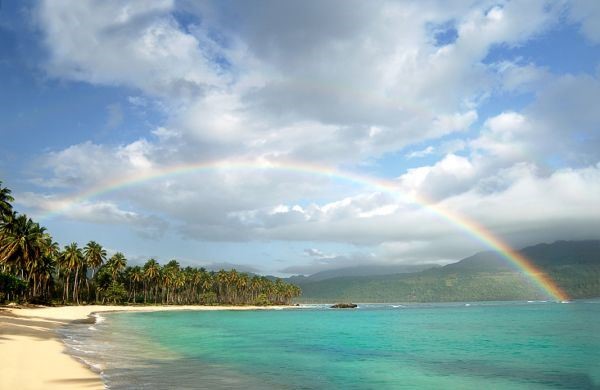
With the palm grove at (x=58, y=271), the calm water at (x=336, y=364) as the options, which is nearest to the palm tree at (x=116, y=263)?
the palm grove at (x=58, y=271)

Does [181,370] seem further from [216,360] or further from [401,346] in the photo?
[401,346]

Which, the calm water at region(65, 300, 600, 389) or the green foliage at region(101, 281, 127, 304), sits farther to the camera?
the green foliage at region(101, 281, 127, 304)

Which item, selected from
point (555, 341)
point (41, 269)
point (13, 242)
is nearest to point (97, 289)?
point (41, 269)

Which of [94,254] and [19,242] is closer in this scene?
[19,242]

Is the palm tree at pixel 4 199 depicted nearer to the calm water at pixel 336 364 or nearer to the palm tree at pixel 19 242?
the palm tree at pixel 19 242

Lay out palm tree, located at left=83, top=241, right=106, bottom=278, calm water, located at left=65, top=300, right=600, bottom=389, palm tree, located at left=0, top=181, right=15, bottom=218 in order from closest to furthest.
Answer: calm water, located at left=65, top=300, right=600, bottom=389, palm tree, located at left=0, top=181, right=15, bottom=218, palm tree, located at left=83, top=241, right=106, bottom=278

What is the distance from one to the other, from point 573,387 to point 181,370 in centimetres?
2339

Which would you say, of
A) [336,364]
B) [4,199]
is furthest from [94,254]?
[336,364]

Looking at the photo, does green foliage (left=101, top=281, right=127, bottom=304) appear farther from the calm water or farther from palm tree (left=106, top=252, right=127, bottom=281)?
the calm water

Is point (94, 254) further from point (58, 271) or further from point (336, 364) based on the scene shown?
point (336, 364)

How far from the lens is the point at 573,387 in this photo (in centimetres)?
2666

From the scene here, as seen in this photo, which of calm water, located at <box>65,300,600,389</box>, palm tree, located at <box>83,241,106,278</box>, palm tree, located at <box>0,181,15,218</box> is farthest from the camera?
palm tree, located at <box>83,241,106,278</box>

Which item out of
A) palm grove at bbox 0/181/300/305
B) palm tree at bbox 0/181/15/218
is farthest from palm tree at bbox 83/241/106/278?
palm tree at bbox 0/181/15/218

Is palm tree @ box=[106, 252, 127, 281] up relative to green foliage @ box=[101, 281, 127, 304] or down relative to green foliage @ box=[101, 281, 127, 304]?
up
